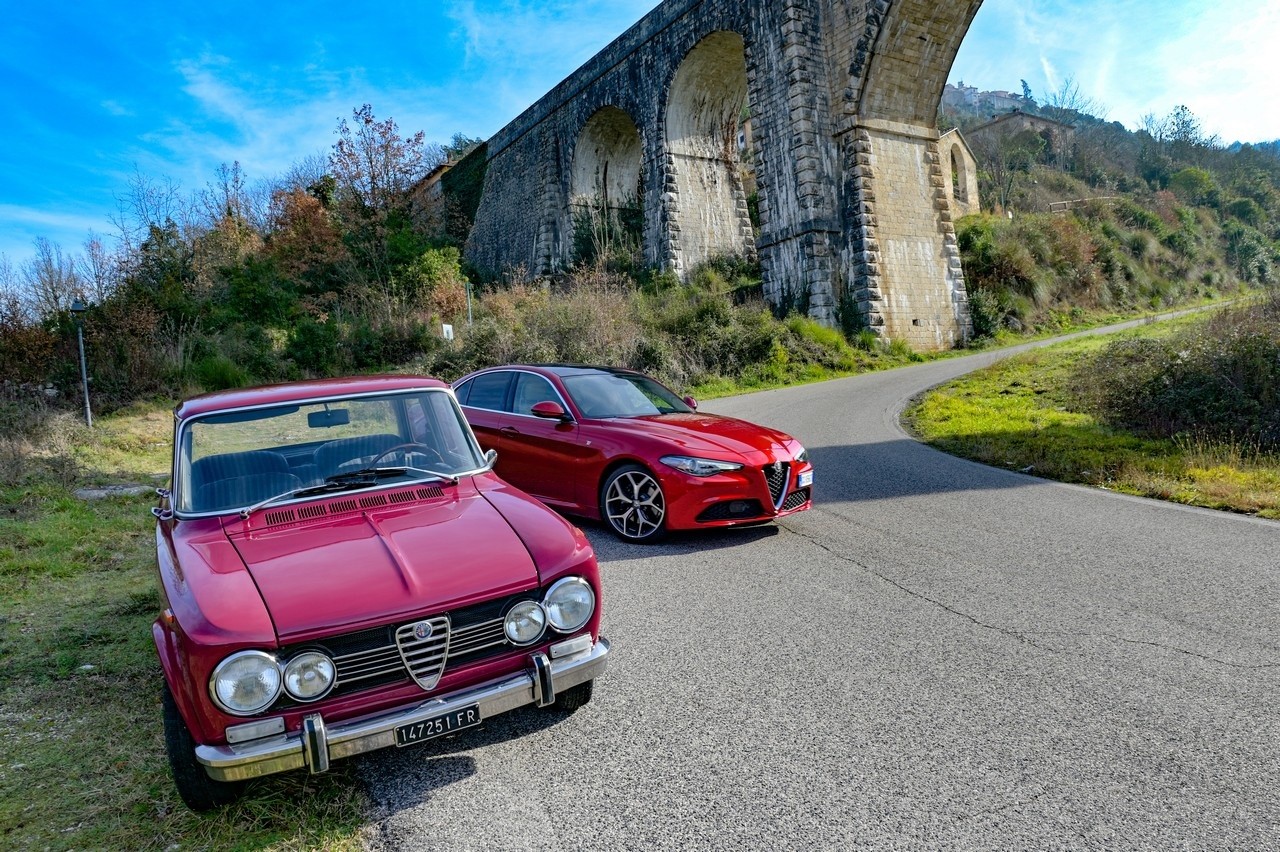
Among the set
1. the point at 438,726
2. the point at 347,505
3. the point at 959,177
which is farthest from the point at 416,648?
the point at 959,177

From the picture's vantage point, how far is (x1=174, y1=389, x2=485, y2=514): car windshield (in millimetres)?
3488

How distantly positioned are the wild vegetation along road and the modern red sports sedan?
0.38 m

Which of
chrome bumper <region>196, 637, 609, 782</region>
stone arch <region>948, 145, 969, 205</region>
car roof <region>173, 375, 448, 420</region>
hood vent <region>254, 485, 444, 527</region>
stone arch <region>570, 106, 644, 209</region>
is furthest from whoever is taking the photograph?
stone arch <region>948, 145, 969, 205</region>

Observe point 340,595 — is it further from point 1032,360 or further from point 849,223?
point 849,223

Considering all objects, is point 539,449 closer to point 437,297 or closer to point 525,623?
point 525,623

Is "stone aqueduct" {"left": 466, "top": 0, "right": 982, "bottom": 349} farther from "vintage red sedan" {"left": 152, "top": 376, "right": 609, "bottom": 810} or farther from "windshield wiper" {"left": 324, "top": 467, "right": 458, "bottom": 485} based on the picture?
"vintage red sedan" {"left": 152, "top": 376, "right": 609, "bottom": 810}

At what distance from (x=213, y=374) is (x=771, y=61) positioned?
16256 mm

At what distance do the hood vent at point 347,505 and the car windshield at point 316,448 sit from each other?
0.11m

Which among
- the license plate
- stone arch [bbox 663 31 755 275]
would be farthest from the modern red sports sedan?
stone arch [bbox 663 31 755 275]

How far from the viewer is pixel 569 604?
2943 millimetres

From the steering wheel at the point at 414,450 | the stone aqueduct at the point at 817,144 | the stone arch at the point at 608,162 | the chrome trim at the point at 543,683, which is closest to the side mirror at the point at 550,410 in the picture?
the steering wheel at the point at 414,450

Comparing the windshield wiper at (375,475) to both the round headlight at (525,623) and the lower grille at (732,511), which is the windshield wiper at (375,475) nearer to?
the round headlight at (525,623)

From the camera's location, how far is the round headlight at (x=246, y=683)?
240 cm

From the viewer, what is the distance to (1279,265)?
41438 millimetres
